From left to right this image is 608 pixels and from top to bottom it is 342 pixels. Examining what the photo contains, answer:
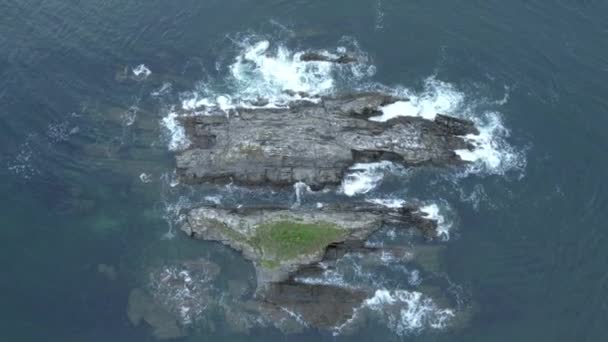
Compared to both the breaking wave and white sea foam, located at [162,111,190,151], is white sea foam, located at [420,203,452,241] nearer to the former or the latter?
the breaking wave

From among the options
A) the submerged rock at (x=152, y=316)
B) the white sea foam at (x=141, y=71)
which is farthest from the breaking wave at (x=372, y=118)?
the submerged rock at (x=152, y=316)

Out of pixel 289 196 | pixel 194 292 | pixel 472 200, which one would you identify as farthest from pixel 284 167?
pixel 472 200

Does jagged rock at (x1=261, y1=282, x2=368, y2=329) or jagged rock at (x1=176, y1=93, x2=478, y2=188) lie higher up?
jagged rock at (x1=176, y1=93, x2=478, y2=188)

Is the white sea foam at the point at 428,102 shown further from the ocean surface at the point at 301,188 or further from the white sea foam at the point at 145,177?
the white sea foam at the point at 145,177

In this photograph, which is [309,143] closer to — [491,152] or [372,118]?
[372,118]

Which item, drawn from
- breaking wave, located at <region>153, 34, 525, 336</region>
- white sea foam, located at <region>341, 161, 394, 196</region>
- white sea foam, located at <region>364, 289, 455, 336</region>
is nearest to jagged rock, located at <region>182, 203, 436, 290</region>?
breaking wave, located at <region>153, 34, 525, 336</region>

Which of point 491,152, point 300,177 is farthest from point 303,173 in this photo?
point 491,152

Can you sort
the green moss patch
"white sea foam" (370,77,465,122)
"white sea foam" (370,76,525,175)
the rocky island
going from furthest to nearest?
"white sea foam" (370,77,465,122) < "white sea foam" (370,76,525,175) < the green moss patch < the rocky island
